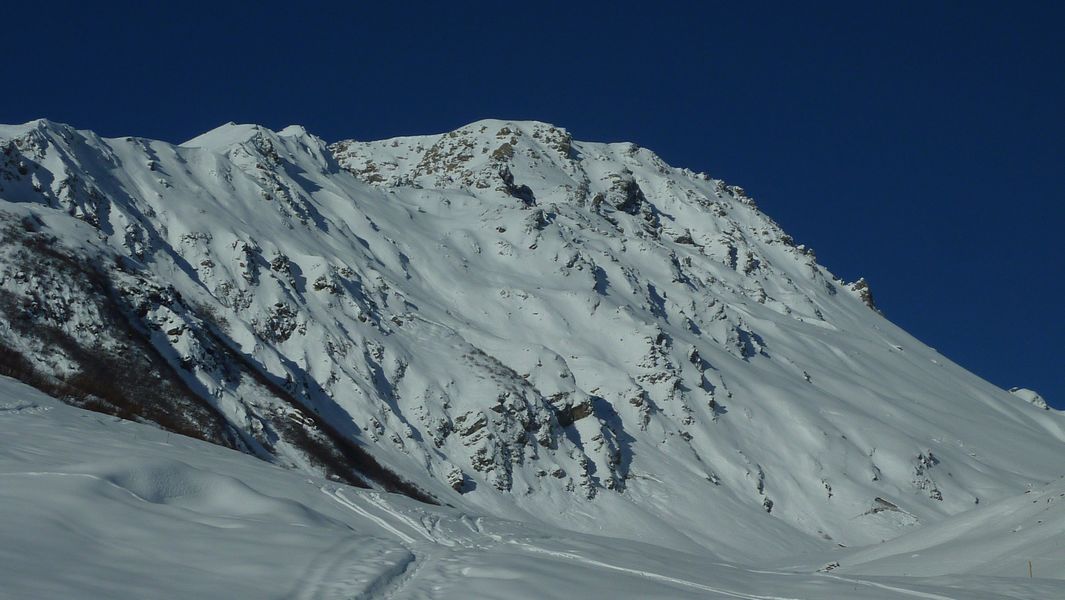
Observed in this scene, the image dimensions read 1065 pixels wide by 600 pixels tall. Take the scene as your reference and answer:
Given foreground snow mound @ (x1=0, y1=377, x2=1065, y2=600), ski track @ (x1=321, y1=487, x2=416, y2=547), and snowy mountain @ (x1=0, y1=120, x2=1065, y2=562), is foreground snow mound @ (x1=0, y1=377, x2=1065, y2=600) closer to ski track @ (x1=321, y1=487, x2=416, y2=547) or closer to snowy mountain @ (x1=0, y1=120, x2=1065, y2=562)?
ski track @ (x1=321, y1=487, x2=416, y2=547)

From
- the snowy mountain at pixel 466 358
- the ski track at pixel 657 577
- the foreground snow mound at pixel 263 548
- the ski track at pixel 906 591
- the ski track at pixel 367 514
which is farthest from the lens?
the snowy mountain at pixel 466 358

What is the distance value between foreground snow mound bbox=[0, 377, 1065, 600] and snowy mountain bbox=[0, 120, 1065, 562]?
15187 mm

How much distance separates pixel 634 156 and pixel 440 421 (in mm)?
119500

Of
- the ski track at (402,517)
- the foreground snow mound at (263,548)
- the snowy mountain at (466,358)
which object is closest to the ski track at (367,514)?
the foreground snow mound at (263,548)

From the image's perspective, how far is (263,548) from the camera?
39.8ft

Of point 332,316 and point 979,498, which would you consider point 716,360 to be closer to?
point 979,498

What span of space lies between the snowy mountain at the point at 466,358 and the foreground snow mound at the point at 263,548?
1519 cm

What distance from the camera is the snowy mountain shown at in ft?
157

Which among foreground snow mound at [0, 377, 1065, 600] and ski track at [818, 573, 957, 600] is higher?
ski track at [818, 573, 957, 600]

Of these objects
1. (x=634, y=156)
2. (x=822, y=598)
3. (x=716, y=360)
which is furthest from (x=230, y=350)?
(x=634, y=156)

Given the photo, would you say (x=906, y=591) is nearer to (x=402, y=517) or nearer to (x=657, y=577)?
(x=657, y=577)

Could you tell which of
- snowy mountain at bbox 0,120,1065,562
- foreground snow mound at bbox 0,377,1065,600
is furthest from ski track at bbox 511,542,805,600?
snowy mountain at bbox 0,120,1065,562

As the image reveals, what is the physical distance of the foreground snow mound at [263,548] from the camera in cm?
1028

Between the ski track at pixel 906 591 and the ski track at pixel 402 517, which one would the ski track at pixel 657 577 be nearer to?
the ski track at pixel 402 517
